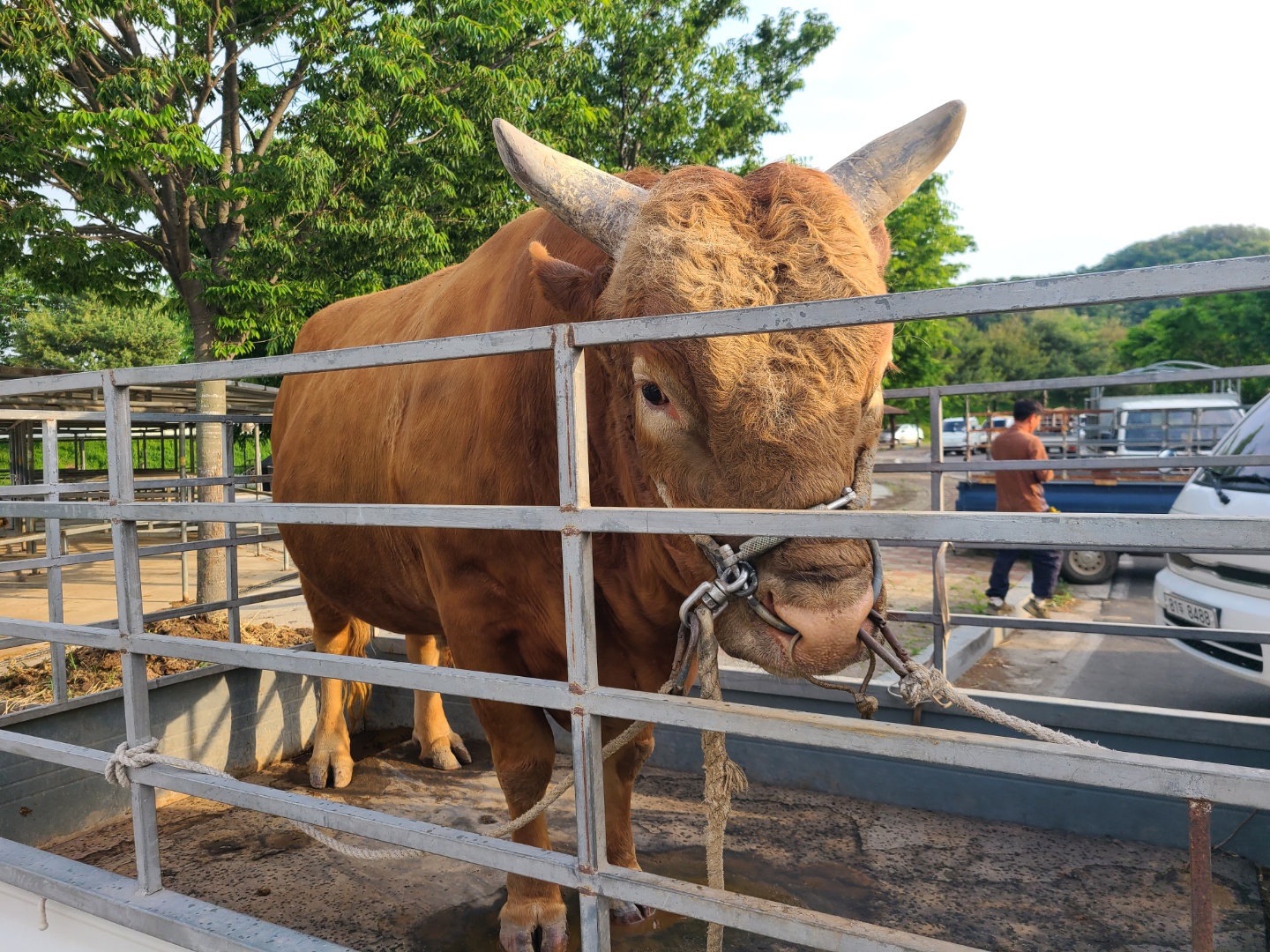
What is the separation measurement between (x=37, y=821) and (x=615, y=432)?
3.74 m

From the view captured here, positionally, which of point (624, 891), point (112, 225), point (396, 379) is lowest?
point (624, 891)

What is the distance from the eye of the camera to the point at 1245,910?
3.16 metres

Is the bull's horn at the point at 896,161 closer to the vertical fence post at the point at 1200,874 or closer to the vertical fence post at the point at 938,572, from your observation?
the vertical fence post at the point at 938,572

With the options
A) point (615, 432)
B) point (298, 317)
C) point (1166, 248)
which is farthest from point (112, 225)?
point (1166, 248)

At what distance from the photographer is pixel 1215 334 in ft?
128

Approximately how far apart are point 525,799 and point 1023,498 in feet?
21.9

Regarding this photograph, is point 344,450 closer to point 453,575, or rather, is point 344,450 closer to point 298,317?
point 453,575

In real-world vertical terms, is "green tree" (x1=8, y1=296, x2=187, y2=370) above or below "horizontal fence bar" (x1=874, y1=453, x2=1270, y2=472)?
above

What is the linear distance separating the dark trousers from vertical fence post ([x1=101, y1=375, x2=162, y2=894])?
7.73 m

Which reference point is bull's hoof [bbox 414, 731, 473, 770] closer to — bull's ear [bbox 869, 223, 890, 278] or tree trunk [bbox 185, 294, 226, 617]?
tree trunk [bbox 185, 294, 226, 617]

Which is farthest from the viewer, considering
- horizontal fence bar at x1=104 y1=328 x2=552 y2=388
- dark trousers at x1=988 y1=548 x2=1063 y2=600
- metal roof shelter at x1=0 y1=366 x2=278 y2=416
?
metal roof shelter at x1=0 y1=366 x2=278 y2=416

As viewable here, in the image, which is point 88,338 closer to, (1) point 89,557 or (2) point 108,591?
(2) point 108,591

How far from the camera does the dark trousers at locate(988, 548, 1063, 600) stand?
8297 millimetres

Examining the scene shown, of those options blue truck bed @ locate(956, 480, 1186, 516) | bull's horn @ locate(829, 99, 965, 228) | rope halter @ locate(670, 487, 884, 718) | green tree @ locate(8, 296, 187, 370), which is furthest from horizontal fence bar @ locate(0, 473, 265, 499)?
green tree @ locate(8, 296, 187, 370)
